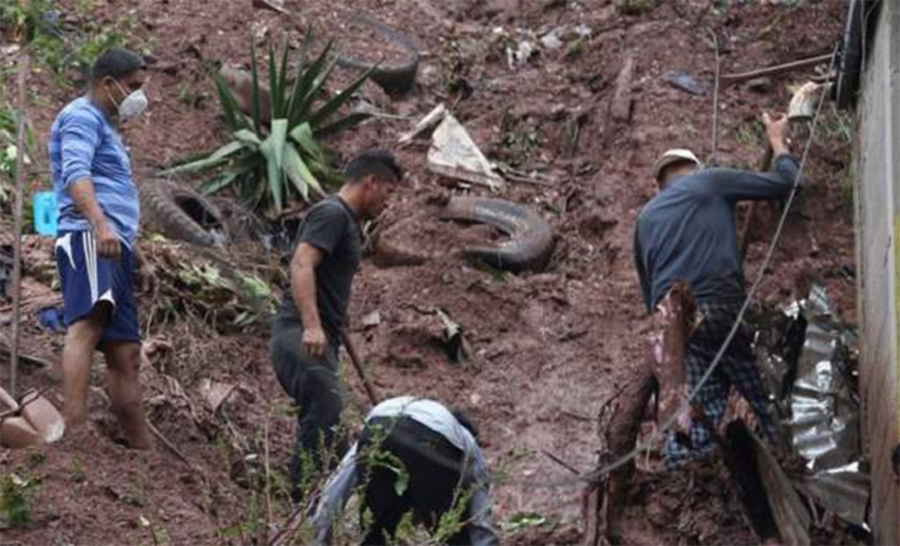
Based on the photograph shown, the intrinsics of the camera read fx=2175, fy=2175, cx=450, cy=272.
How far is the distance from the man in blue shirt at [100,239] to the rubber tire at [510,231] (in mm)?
4198

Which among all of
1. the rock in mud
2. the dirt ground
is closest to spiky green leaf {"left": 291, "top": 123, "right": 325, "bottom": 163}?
the dirt ground

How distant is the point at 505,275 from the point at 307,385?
3.98 metres

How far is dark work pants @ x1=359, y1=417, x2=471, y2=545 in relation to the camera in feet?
24.8

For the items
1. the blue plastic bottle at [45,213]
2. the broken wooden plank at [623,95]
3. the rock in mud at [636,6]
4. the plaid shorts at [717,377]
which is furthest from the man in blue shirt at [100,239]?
the rock in mud at [636,6]

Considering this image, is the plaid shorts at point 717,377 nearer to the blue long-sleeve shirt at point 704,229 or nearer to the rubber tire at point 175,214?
the blue long-sleeve shirt at point 704,229

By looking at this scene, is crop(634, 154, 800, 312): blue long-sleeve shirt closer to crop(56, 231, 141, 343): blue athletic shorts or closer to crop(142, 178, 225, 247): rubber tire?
crop(56, 231, 141, 343): blue athletic shorts

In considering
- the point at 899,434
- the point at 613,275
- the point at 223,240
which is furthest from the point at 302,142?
the point at 899,434

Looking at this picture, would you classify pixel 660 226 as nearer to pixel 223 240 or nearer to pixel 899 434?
pixel 899 434

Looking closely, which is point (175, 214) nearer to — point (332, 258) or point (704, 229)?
point (332, 258)

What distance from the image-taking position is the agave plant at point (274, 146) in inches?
505

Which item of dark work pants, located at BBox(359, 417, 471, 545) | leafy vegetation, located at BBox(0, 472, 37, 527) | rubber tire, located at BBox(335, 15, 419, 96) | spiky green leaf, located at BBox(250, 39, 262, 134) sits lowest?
leafy vegetation, located at BBox(0, 472, 37, 527)

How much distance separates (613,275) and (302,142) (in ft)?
6.81

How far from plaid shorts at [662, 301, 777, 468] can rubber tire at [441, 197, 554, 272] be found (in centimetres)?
331

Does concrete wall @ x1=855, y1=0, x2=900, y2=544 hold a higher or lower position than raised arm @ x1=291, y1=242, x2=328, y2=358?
higher
